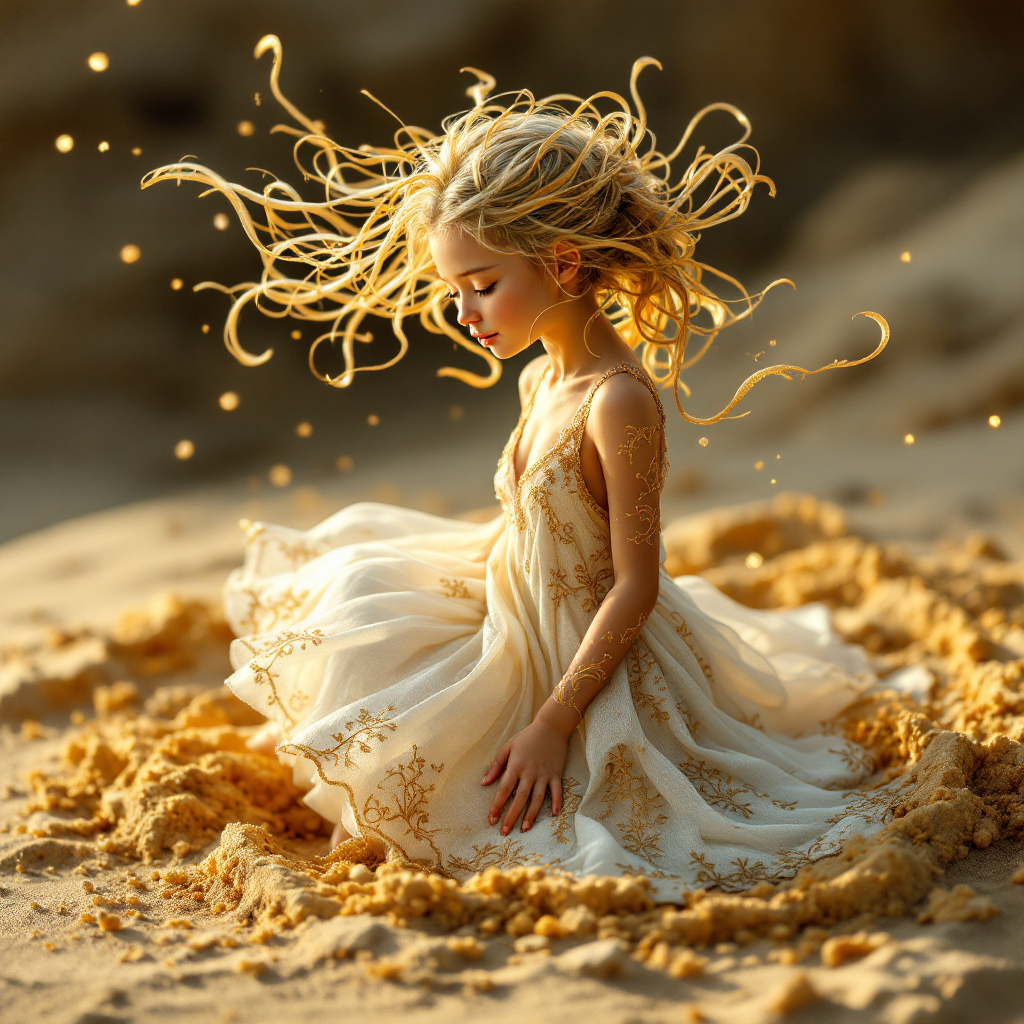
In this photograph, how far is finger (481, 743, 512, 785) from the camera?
154 centimetres

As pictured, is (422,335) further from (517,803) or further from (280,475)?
(517,803)

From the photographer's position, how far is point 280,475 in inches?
188

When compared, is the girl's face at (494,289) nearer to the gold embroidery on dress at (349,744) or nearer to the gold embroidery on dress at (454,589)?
the gold embroidery on dress at (454,589)

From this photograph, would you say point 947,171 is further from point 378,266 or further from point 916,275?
point 378,266

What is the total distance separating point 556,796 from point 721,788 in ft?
0.93

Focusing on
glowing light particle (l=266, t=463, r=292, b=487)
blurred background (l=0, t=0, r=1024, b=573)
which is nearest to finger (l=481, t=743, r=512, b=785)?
blurred background (l=0, t=0, r=1024, b=573)

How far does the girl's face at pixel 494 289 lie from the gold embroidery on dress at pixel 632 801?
0.67m

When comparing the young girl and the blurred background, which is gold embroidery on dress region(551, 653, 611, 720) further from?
the blurred background

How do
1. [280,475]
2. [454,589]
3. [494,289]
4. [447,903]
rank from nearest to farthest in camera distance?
[447,903] < [494,289] < [454,589] < [280,475]

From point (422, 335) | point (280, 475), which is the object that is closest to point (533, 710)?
point (280, 475)

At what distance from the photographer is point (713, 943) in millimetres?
1265

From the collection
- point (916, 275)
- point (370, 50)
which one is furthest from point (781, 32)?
point (370, 50)

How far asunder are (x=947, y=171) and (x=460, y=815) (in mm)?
5764

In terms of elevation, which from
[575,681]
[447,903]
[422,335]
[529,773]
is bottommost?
[447,903]
